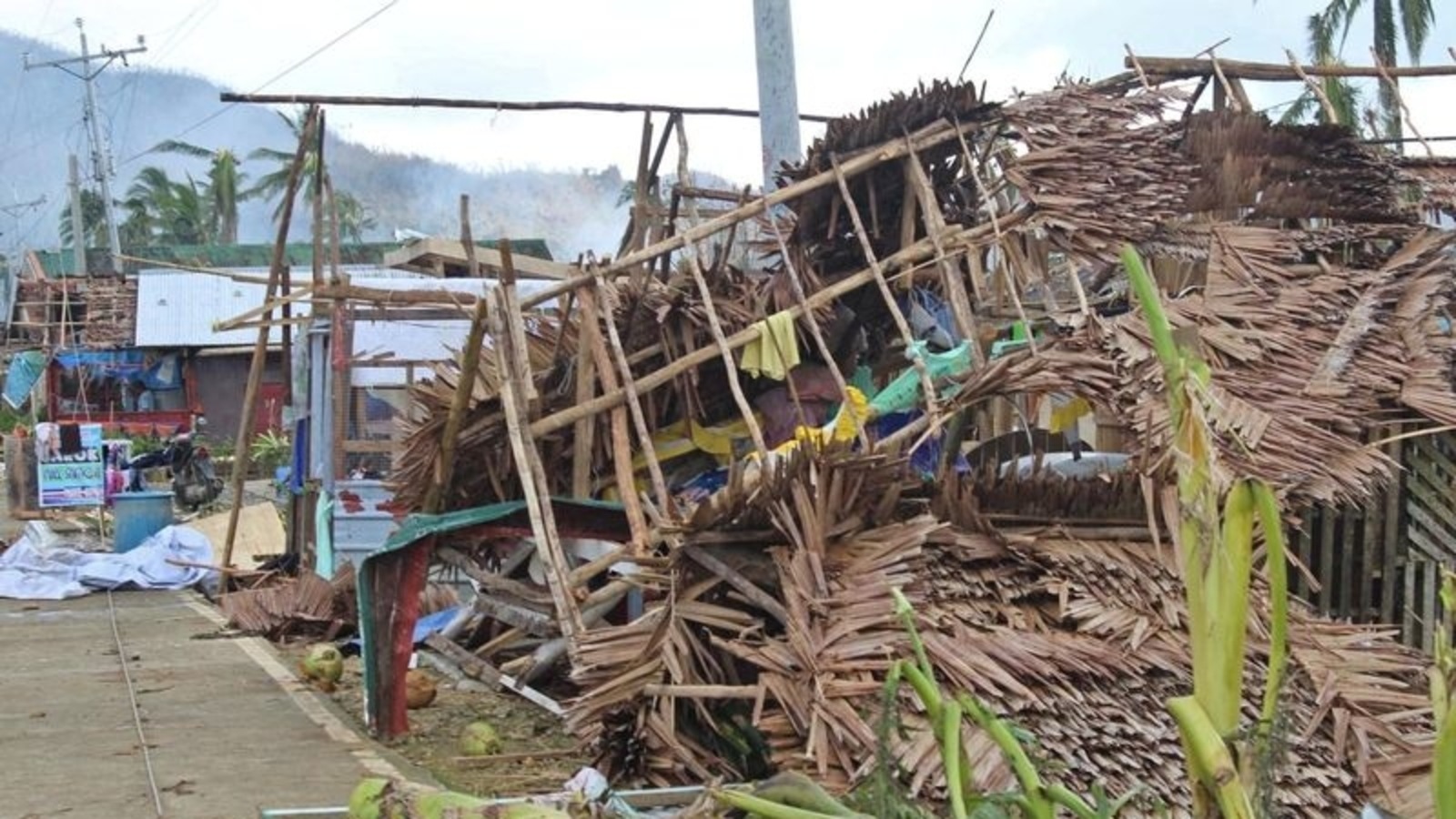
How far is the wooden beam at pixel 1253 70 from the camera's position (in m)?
10.3

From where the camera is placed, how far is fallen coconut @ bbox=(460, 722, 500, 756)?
7.97m

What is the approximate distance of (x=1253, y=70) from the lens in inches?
416

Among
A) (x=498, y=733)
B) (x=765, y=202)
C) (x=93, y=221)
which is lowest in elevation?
(x=498, y=733)

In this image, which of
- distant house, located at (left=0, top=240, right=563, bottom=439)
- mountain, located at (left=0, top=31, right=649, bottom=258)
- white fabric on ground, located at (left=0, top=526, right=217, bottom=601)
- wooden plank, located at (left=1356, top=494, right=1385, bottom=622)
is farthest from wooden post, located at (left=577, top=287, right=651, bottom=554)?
mountain, located at (left=0, top=31, right=649, bottom=258)

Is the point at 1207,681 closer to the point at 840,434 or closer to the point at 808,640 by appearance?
the point at 808,640

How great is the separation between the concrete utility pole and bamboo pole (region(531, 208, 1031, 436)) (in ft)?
7.68

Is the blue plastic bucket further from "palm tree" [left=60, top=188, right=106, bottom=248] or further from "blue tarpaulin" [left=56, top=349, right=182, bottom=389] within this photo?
"palm tree" [left=60, top=188, right=106, bottom=248]

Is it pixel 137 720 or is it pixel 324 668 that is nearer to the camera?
pixel 137 720

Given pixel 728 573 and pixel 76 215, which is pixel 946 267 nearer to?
pixel 728 573

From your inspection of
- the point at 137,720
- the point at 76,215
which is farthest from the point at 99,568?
the point at 76,215

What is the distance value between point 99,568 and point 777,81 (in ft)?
33.6

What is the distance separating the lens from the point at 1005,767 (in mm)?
5141

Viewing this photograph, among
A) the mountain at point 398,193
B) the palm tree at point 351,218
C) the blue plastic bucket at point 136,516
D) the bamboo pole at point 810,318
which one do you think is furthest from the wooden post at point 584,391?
the palm tree at point 351,218

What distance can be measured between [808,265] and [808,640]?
348 centimetres
